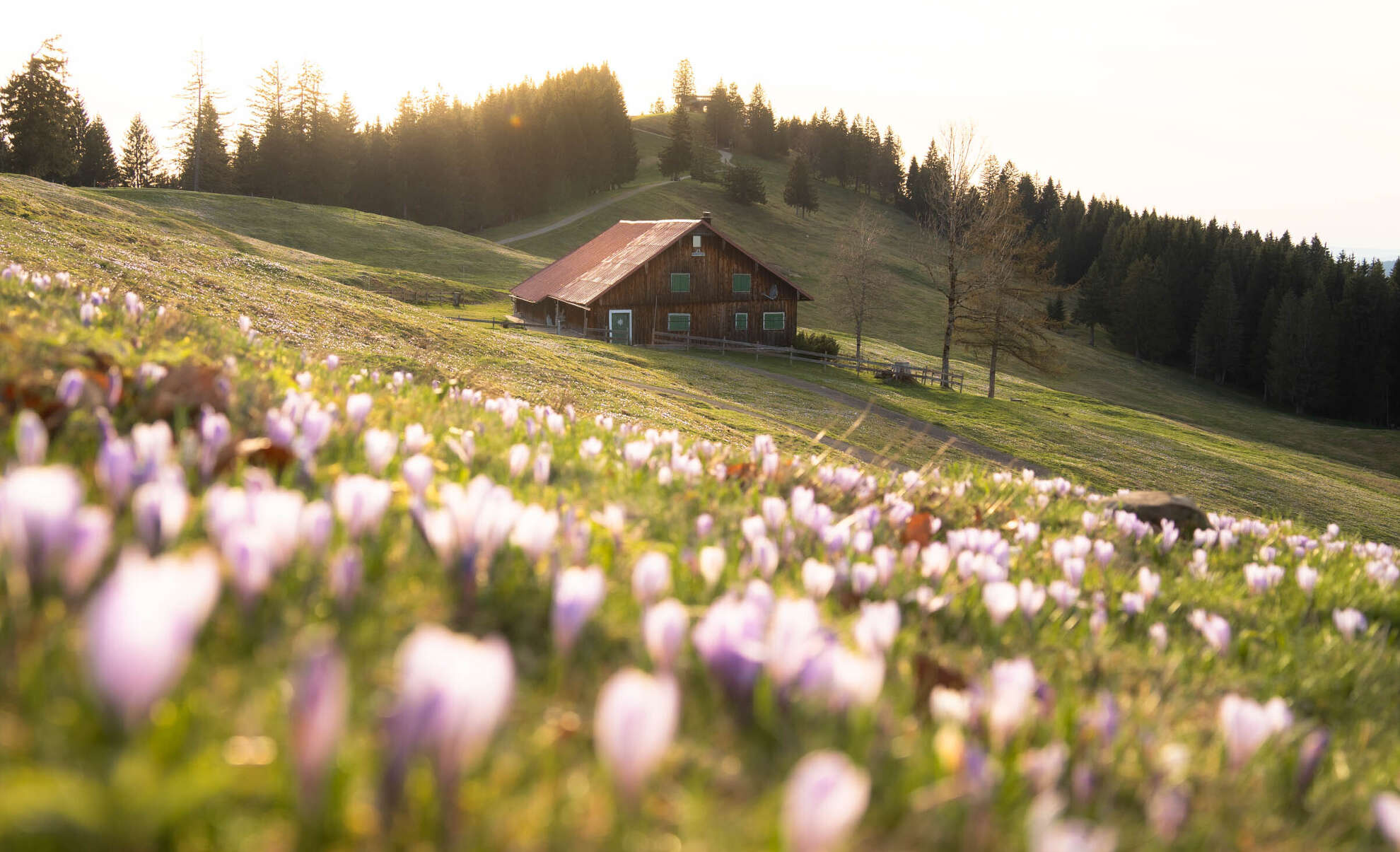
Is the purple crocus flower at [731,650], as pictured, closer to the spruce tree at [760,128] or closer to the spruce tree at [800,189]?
the spruce tree at [800,189]

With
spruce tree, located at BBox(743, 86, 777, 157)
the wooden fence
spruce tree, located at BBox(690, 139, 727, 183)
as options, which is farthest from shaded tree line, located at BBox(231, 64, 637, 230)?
the wooden fence

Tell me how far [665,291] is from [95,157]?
3037 inches

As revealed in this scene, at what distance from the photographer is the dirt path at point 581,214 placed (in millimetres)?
102769

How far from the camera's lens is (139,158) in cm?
10106

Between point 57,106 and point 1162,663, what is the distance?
102356mm

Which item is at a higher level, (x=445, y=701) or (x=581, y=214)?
(x=581, y=214)

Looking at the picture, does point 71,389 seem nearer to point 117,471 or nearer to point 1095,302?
point 117,471

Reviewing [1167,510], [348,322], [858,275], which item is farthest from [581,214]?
[1167,510]

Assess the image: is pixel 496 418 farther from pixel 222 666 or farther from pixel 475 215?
pixel 475 215

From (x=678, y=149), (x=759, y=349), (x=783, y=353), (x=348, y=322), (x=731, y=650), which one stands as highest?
(x=678, y=149)

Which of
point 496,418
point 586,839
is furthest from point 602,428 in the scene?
point 586,839

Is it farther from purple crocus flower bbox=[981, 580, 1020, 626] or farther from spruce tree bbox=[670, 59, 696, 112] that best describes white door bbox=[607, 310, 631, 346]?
spruce tree bbox=[670, 59, 696, 112]

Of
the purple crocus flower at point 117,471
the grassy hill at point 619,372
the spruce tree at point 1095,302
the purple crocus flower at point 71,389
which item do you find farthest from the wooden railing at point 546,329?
the spruce tree at point 1095,302

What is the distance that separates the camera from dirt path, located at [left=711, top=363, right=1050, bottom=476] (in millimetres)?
34375
